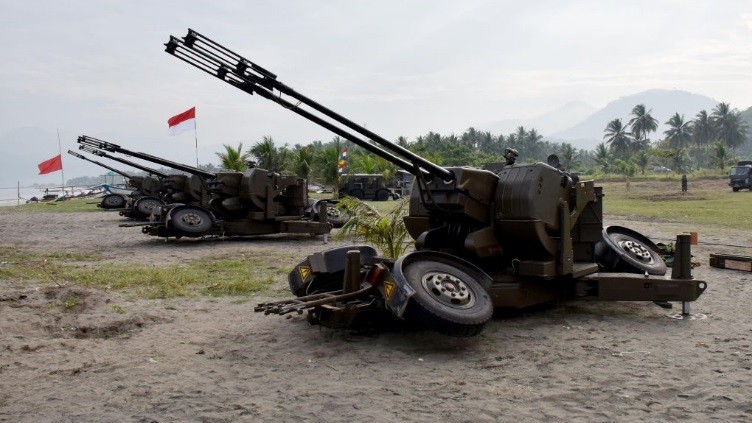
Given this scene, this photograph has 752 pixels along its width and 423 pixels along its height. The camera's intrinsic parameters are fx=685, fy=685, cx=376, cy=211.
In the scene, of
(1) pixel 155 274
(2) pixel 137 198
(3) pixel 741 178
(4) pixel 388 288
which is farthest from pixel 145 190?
(3) pixel 741 178

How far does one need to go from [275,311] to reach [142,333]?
1764mm

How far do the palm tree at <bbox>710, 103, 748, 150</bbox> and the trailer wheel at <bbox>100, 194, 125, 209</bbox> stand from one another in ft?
313

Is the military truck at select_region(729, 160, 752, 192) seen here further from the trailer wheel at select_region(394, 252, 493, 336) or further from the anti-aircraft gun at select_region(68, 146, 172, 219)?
the trailer wheel at select_region(394, 252, 493, 336)

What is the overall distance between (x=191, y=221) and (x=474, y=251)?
402 inches

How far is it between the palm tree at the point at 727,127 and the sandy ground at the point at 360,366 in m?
106

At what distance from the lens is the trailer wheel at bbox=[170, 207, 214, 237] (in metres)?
15.5

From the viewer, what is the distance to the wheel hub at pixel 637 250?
8.63 m

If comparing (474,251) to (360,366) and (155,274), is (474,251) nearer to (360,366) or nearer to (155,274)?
(360,366)

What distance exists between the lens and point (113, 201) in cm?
3222

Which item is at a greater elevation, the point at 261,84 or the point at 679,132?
the point at 679,132

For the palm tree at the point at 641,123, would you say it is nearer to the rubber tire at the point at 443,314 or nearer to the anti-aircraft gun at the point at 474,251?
the anti-aircraft gun at the point at 474,251

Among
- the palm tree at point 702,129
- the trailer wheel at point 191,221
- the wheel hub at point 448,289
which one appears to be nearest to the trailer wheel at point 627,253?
the wheel hub at point 448,289

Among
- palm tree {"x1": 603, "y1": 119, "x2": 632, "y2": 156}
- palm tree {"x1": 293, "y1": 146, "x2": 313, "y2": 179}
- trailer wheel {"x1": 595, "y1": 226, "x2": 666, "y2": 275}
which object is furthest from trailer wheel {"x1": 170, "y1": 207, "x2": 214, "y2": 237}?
palm tree {"x1": 603, "y1": 119, "x2": 632, "y2": 156}

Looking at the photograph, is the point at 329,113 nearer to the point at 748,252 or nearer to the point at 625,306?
the point at 625,306
